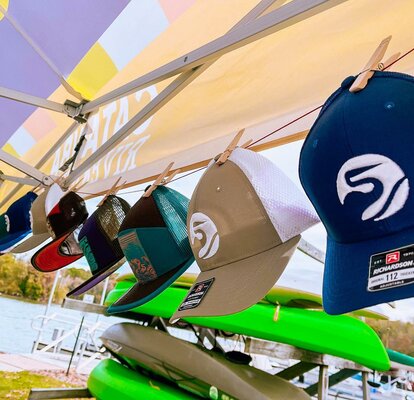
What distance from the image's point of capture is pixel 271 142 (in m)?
0.99

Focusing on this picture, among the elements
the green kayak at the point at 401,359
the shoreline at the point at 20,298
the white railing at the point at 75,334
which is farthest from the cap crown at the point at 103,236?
the shoreline at the point at 20,298

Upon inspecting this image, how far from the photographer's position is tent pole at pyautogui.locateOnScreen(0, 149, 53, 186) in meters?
A: 1.52

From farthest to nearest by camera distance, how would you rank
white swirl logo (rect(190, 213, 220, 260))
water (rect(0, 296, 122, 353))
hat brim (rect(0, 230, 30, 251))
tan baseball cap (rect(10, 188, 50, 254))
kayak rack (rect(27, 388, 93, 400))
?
water (rect(0, 296, 122, 353)) → hat brim (rect(0, 230, 30, 251)) → kayak rack (rect(27, 388, 93, 400)) → tan baseball cap (rect(10, 188, 50, 254)) → white swirl logo (rect(190, 213, 220, 260))

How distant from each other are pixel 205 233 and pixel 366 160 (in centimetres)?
31

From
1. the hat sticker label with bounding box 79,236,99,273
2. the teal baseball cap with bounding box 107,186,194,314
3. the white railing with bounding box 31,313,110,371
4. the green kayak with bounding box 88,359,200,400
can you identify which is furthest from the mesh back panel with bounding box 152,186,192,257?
the white railing with bounding box 31,313,110,371

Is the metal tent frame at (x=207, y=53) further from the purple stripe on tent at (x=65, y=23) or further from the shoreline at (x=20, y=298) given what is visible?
the shoreline at (x=20, y=298)

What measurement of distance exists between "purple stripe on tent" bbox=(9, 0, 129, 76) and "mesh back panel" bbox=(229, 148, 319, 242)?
92 cm

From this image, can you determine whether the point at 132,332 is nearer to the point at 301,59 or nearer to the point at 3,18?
the point at 301,59

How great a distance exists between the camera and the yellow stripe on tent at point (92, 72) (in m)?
1.50

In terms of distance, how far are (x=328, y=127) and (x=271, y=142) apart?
0.54 metres

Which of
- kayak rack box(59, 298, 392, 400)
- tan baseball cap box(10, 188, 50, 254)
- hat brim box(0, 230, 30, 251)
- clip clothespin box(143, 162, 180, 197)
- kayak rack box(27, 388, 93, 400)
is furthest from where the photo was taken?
hat brim box(0, 230, 30, 251)

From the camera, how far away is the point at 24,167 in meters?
1.56

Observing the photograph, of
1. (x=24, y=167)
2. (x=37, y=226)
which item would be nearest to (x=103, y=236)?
(x=37, y=226)

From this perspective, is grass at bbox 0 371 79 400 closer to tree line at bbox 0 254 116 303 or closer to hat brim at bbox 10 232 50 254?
hat brim at bbox 10 232 50 254
